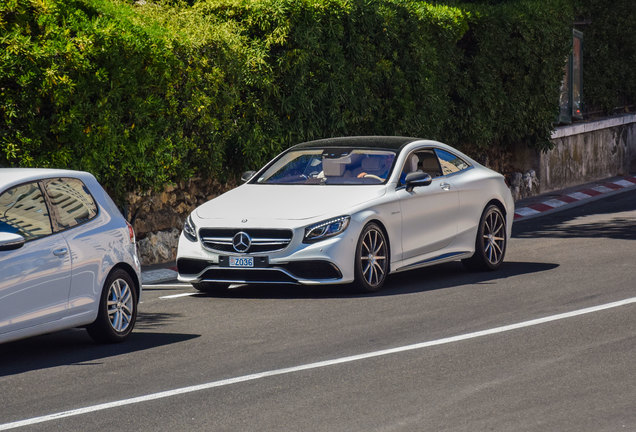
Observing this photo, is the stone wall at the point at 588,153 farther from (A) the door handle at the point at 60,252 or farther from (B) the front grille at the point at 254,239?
(A) the door handle at the point at 60,252

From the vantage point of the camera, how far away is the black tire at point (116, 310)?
10.0m

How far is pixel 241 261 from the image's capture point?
1239 centimetres

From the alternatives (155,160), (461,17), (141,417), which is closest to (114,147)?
(155,160)

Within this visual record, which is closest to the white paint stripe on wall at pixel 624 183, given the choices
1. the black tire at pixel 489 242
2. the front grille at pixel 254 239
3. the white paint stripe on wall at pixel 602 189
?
the white paint stripe on wall at pixel 602 189

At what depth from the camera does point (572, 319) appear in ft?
35.7

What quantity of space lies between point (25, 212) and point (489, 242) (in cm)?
679

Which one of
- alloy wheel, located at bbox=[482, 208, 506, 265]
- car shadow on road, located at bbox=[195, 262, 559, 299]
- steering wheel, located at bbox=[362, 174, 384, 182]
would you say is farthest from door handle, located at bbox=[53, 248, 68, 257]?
alloy wheel, located at bbox=[482, 208, 506, 265]

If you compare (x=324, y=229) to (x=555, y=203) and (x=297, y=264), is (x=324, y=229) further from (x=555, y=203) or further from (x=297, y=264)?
(x=555, y=203)

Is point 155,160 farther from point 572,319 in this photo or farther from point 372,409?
point 372,409

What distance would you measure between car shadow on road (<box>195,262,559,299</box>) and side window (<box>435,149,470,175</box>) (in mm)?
1217

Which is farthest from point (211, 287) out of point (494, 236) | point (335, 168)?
point (494, 236)

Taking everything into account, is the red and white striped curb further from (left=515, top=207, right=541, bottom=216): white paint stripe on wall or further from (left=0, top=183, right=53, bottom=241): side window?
(left=0, top=183, right=53, bottom=241): side window

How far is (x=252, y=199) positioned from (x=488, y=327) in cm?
355

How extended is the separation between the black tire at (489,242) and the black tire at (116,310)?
5.25 meters
